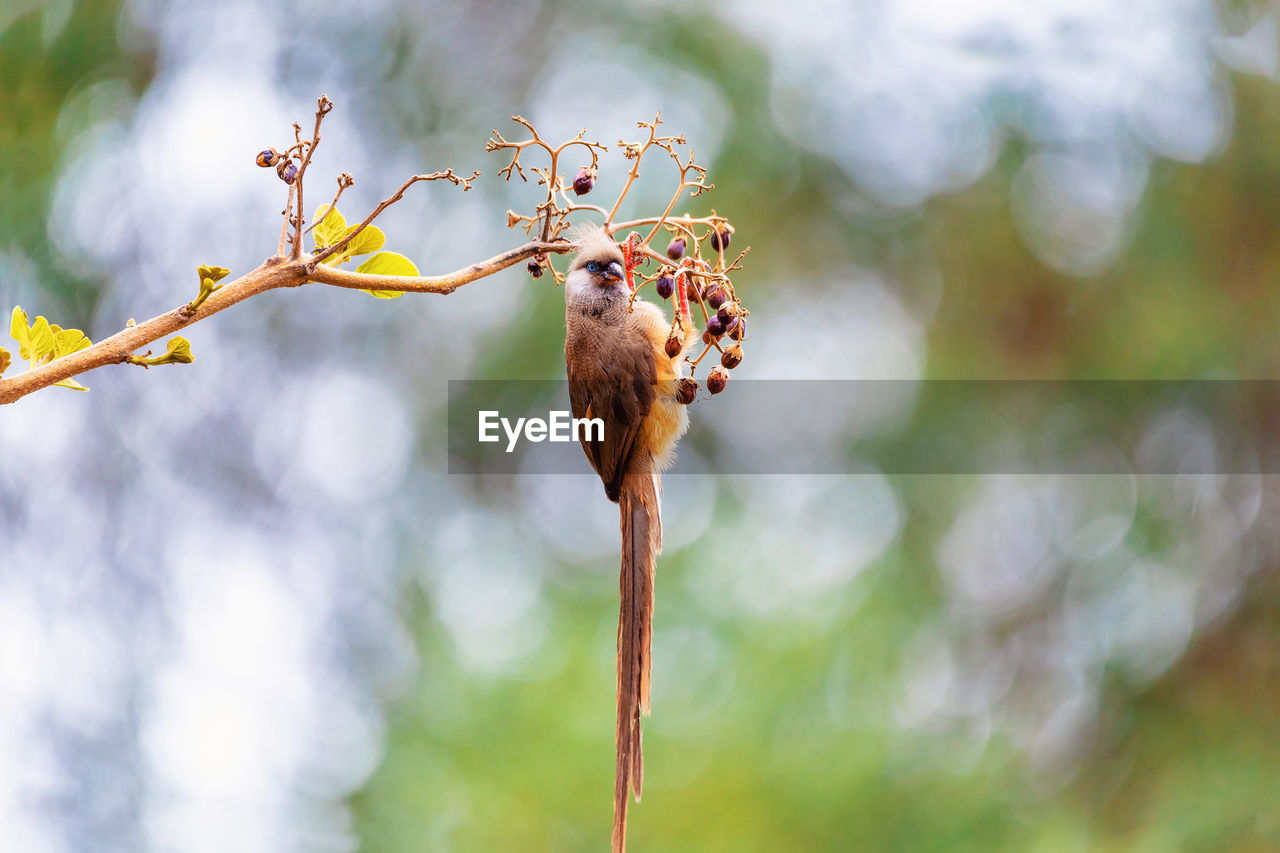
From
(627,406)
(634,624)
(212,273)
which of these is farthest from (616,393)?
(212,273)

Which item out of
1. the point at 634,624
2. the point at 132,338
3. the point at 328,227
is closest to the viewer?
the point at 132,338

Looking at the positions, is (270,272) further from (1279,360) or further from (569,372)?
(1279,360)

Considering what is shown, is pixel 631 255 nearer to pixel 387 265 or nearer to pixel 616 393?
pixel 616 393

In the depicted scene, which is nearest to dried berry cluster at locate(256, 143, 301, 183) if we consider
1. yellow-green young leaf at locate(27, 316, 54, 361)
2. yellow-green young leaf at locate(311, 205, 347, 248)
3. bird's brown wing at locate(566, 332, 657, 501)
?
yellow-green young leaf at locate(311, 205, 347, 248)

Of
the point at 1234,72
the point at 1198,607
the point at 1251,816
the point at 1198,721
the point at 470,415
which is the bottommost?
the point at 1251,816

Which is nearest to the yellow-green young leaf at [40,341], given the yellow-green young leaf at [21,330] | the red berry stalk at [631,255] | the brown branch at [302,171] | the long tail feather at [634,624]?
the yellow-green young leaf at [21,330]

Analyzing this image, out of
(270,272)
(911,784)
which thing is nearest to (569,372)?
(270,272)
